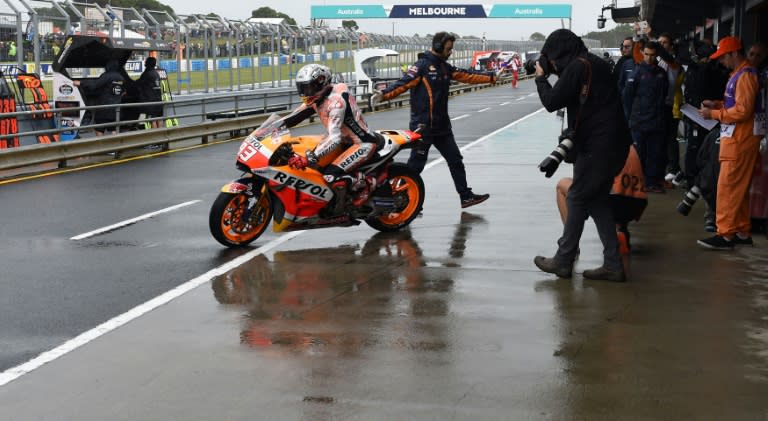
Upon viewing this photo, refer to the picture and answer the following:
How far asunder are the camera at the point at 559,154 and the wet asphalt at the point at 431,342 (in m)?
0.89

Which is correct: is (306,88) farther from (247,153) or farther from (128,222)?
(128,222)

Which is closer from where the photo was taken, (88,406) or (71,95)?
(88,406)

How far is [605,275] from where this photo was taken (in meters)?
8.20

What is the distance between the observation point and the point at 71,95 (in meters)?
22.8

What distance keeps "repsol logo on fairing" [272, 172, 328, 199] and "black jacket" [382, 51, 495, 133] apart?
2.28 metres

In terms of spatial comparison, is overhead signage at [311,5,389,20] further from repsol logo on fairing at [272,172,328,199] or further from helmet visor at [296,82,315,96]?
repsol logo on fairing at [272,172,328,199]

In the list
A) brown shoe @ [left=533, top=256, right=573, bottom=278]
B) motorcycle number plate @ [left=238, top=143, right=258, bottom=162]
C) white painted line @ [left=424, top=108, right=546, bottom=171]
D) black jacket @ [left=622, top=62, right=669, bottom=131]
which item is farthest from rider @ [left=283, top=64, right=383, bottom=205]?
white painted line @ [left=424, top=108, right=546, bottom=171]

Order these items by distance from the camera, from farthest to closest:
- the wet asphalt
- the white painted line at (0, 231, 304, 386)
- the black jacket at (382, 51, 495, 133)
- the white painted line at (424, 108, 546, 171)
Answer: the white painted line at (424, 108, 546, 171) < the black jacket at (382, 51, 495, 133) < the white painted line at (0, 231, 304, 386) < the wet asphalt

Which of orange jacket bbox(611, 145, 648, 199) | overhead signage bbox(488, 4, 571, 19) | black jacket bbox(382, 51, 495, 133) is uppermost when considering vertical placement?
overhead signage bbox(488, 4, 571, 19)

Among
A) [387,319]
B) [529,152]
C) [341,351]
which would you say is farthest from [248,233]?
[529,152]

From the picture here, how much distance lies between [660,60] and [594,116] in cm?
576

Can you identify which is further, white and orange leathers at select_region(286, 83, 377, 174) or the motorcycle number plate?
→ white and orange leathers at select_region(286, 83, 377, 174)

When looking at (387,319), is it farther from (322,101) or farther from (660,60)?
(660,60)

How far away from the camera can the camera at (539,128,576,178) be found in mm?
7918
